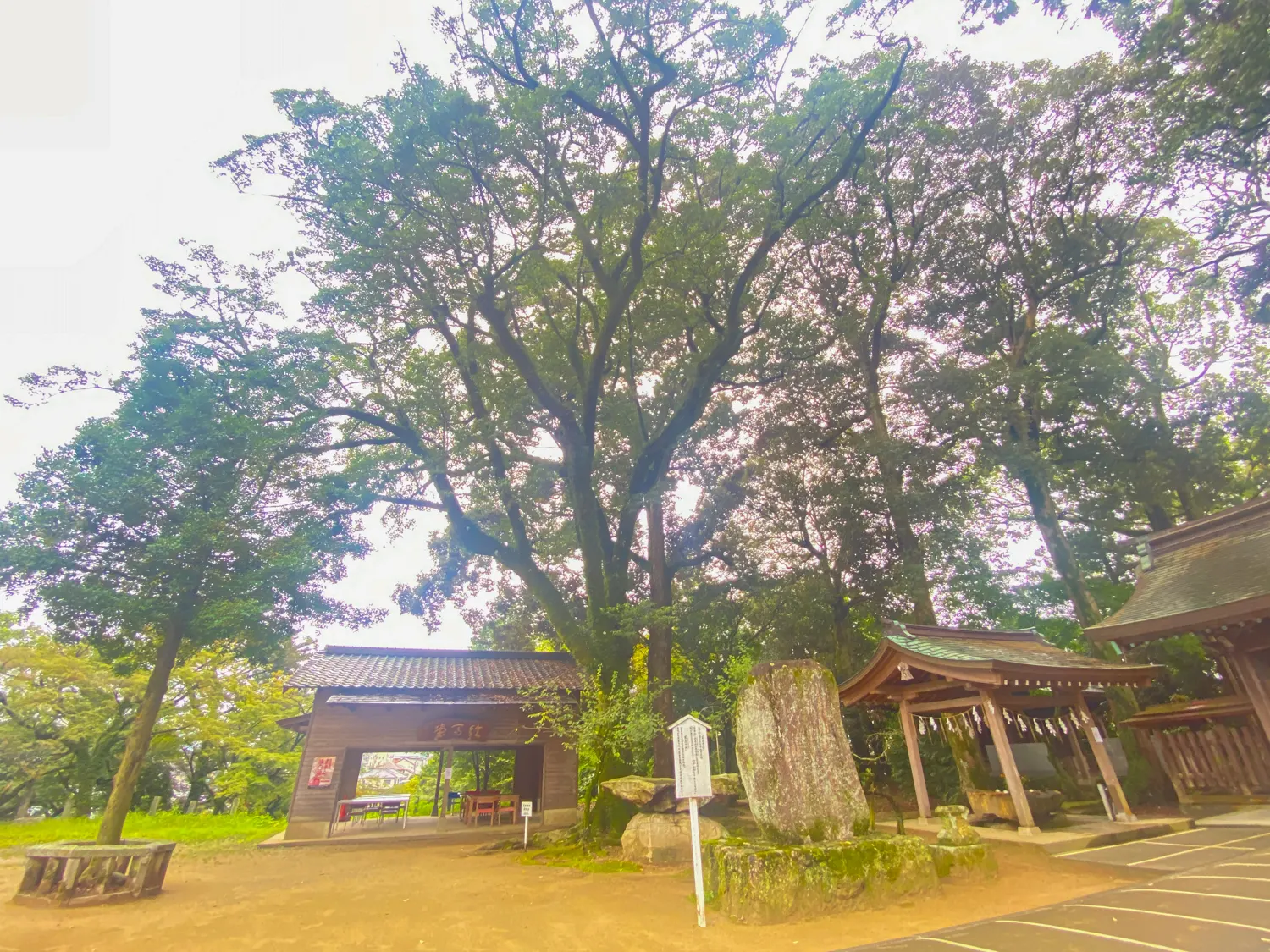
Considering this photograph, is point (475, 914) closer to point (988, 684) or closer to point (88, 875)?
point (88, 875)

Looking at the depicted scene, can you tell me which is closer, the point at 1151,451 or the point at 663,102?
the point at 663,102

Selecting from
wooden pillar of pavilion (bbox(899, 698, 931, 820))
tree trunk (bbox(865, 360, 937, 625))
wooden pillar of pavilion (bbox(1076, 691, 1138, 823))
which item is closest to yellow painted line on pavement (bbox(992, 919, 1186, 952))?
wooden pillar of pavilion (bbox(1076, 691, 1138, 823))

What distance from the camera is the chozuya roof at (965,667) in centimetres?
821

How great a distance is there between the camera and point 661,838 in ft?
27.6

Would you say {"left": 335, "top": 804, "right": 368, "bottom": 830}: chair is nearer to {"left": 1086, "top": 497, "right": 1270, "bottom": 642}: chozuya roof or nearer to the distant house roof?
the distant house roof

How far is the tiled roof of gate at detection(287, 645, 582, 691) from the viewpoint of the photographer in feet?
41.9

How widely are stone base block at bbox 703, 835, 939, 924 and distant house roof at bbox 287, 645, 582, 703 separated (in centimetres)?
644

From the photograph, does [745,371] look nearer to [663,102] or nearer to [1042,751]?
Result: [663,102]

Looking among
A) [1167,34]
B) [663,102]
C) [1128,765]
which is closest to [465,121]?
[663,102]

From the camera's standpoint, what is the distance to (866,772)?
527 inches

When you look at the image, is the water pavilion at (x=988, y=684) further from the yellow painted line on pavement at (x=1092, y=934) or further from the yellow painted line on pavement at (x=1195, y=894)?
the yellow painted line on pavement at (x=1092, y=934)

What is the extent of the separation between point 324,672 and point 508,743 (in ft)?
15.0

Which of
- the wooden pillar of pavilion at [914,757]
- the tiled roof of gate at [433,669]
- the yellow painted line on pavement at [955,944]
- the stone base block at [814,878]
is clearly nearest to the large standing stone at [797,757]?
the stone base block at [814,878]

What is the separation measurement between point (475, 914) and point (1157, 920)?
6.02m
